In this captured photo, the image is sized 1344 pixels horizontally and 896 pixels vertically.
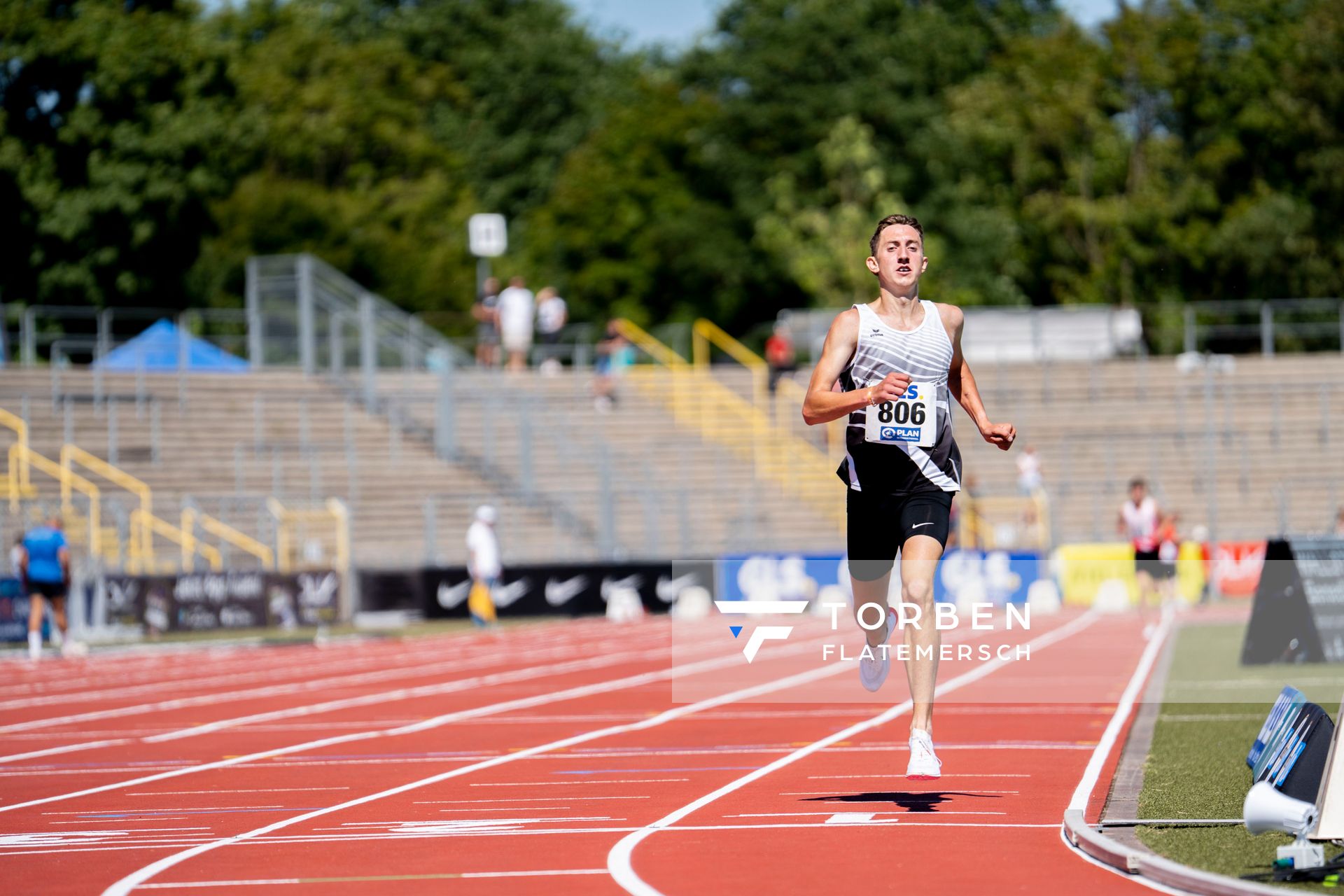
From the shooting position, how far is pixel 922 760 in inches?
348

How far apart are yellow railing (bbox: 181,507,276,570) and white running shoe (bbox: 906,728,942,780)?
23.0m

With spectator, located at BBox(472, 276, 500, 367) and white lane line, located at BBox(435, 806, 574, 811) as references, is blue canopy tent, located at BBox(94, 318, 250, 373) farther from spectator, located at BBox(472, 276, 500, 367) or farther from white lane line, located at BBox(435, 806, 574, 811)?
white lane line, located at BBox(435, 806, 574, 811)

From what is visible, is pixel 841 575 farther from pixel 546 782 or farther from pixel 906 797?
pixel 906 797

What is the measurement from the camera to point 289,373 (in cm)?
4034

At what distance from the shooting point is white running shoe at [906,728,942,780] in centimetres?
881

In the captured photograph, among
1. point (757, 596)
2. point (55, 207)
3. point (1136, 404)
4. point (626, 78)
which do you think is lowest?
point (757, 596)

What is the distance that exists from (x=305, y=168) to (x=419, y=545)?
37939 mm

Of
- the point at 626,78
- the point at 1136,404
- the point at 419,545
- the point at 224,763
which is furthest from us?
the point at 626,78

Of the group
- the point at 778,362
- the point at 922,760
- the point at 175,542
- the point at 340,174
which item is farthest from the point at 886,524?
the point at 340,174

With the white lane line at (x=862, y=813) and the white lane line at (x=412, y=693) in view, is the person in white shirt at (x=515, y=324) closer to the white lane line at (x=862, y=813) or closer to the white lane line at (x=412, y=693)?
the white lane line at (x=412, y=693)

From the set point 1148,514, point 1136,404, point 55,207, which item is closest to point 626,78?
point 55,207

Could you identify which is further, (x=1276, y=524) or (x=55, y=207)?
(x=55, y=207)

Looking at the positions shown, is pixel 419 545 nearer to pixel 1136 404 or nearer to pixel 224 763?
pixel 1136 404

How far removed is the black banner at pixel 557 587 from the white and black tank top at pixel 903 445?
932 inches
